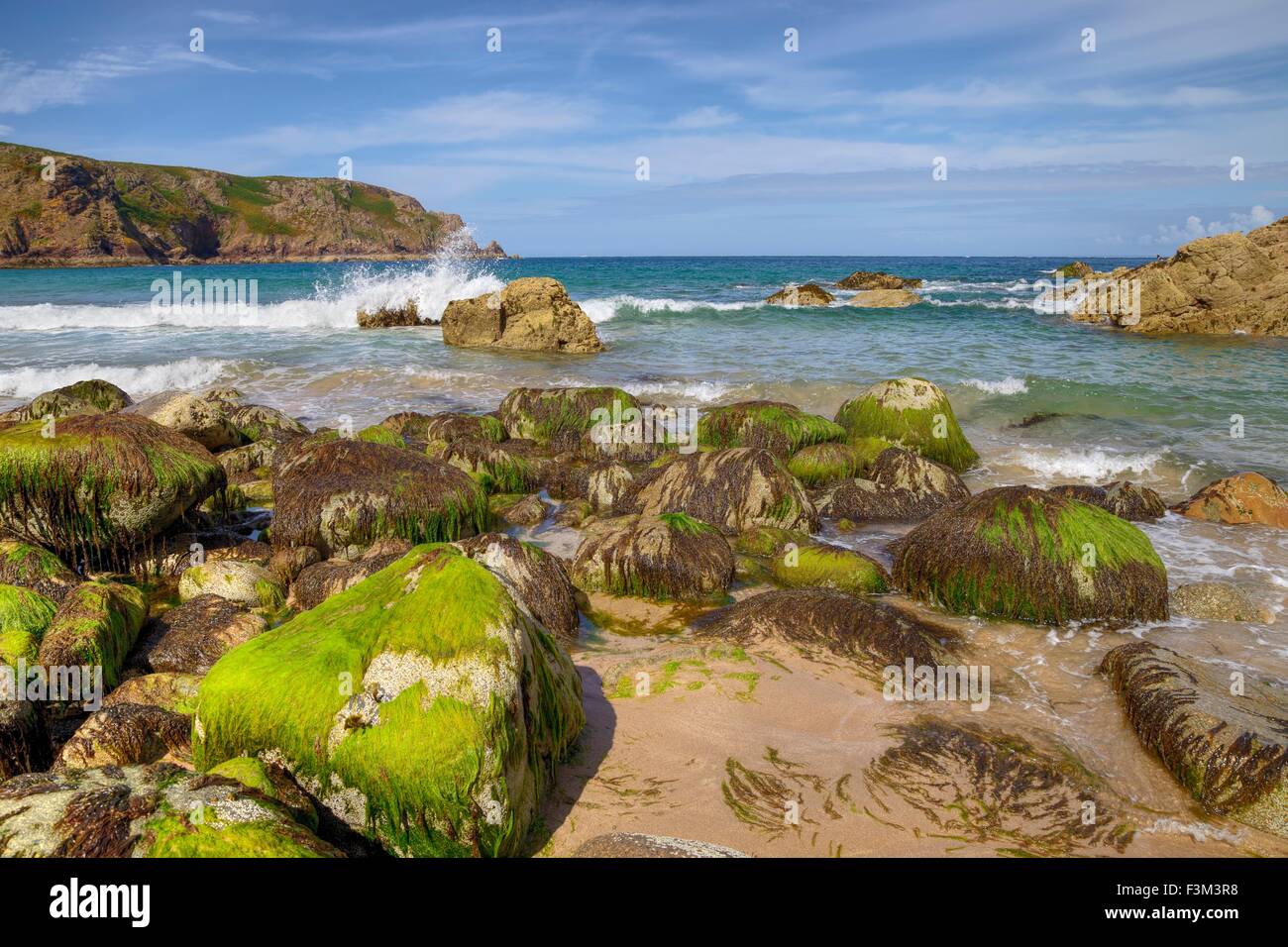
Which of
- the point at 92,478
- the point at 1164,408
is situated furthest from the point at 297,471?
the point at 1164,408

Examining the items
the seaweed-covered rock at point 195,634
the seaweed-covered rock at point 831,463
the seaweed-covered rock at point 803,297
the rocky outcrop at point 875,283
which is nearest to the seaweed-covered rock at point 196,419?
the seaweed-covered rock at point 195,634

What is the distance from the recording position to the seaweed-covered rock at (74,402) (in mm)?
12742

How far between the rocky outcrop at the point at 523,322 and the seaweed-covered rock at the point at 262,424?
441 inches

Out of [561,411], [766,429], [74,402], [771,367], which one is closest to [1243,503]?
[766,429]

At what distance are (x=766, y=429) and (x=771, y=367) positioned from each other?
9.14m

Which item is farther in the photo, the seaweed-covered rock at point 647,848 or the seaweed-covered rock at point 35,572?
the seaweed-covered rock at point 35,572

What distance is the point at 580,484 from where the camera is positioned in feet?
34.4

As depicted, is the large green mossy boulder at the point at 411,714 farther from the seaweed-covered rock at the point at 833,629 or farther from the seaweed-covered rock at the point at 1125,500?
the seaweed-covered rock at the point at 1125,500

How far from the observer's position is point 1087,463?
12.4 metres

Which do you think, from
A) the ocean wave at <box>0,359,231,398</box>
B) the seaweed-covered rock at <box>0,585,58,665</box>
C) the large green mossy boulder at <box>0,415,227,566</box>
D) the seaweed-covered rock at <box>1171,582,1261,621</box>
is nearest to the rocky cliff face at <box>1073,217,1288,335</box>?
the seaweed-covered rock at <box>1171,582,1261,621</box>

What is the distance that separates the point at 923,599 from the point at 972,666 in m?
1.44

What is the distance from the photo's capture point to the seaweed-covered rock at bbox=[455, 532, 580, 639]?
21.4 feet

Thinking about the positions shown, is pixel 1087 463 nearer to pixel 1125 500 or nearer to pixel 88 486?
pixel 1125 500

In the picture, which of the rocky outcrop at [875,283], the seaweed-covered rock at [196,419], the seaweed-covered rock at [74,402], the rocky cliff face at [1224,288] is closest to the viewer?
the seaweed-covered rock at [196,419]
